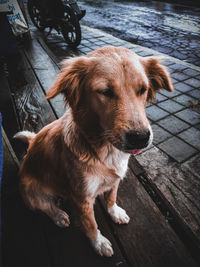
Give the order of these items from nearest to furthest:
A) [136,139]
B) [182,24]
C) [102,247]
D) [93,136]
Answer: [136,139], [93,136], [102,247], [182,24]

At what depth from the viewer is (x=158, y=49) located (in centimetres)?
588

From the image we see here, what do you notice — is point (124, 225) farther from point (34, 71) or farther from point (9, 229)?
point (34, 71)

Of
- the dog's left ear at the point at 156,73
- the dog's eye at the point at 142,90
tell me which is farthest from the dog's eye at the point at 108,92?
the dog's left ear at the point at 156,73

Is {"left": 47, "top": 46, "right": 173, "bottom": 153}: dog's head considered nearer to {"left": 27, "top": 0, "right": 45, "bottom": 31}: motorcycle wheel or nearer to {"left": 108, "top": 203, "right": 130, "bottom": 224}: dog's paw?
{"left": 108, "top": 203, "right": 130, "bottom": 224}: dog's paw

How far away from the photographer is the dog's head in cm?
112

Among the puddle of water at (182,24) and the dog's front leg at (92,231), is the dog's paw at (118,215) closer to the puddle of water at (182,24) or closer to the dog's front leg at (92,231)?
the dog's front leg at (92,231)

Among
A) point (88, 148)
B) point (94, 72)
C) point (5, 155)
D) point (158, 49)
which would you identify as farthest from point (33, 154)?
point (158, 49)

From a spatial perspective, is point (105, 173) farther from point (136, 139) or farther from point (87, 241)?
point (87, 241)

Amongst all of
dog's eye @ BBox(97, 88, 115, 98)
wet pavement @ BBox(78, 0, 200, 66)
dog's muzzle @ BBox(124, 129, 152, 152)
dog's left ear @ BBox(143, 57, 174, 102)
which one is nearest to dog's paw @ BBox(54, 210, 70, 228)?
dog's muzzle @ BBox(124, 129, 152, 152)

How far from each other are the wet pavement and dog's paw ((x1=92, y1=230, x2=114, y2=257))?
5.23 meters

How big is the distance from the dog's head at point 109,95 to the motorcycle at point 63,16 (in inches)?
181

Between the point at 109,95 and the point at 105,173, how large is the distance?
616 millimetres

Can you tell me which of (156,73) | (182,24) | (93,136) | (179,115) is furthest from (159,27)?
(93,136)

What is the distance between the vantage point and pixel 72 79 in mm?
1299
